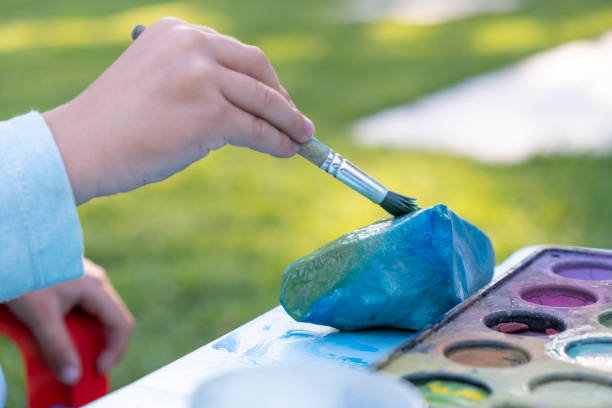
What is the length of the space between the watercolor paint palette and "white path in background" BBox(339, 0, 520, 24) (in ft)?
17.0

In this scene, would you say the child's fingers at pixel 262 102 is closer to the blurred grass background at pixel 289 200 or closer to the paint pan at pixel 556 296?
the paint pan at pixel 556 296

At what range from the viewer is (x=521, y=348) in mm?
717

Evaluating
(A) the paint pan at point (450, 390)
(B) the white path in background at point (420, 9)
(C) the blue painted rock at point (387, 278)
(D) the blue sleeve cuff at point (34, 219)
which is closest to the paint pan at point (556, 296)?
(C) the blue painted rock at point (387, 278)

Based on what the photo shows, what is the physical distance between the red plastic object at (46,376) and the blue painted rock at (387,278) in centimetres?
48

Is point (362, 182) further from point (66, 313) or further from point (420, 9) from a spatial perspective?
point (420, 9)

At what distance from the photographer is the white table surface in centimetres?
68

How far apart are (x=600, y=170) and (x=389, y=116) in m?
1.20

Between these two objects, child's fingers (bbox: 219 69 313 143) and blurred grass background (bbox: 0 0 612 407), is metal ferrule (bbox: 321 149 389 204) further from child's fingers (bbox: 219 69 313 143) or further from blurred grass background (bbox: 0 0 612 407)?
blurred grass background (bbox: 0 0 612 407)

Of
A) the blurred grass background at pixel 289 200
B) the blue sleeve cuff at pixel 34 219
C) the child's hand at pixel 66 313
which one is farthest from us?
the blurred grass background at pixel 289 200

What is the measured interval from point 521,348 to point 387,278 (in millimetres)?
153

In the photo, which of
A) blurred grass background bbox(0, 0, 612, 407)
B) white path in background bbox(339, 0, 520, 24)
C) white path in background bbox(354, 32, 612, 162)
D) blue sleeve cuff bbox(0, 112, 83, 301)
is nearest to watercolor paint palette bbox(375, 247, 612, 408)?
blue sleeve cuff bbox(0, 112, 83, 301)

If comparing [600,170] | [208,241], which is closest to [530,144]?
[600,170]

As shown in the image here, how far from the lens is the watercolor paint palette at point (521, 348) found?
63cm

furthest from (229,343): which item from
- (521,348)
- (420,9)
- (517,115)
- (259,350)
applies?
(420,9)
